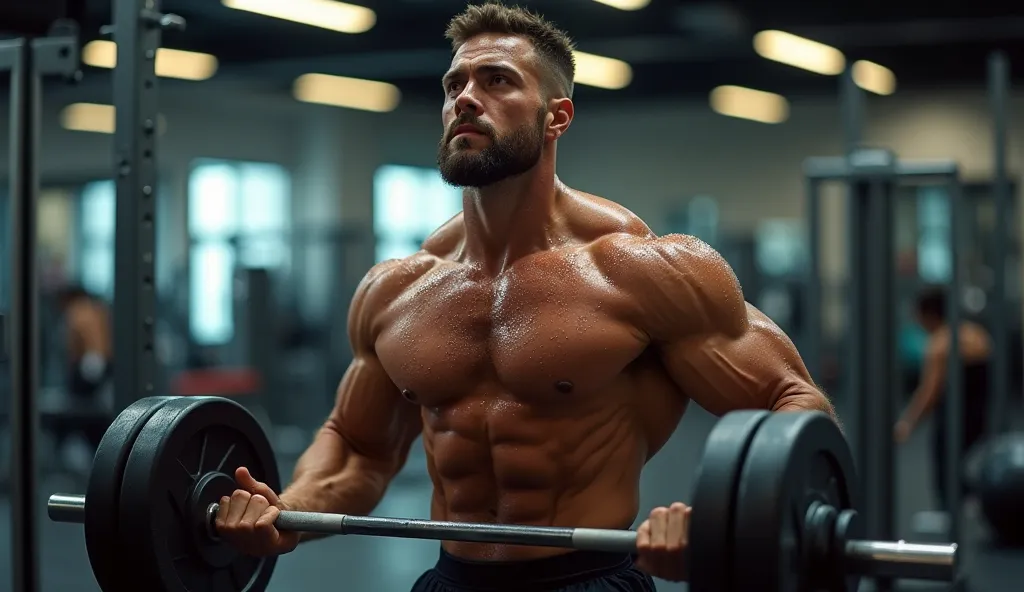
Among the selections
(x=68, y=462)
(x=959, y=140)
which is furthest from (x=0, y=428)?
(x=959, y=140)

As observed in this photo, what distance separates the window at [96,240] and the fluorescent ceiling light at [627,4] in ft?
21.4

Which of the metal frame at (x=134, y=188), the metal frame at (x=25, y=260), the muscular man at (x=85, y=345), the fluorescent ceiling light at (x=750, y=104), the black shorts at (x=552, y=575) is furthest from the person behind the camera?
the fluorescent ceiling light at (x=750, y=104)

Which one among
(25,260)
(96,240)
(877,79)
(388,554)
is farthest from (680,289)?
(96,240)

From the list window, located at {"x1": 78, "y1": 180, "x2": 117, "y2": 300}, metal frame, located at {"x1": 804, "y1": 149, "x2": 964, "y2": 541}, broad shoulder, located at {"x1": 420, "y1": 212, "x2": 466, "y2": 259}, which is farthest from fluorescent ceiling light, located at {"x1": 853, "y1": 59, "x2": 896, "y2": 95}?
broad shoulder, located at {"x1": 420, "y1": 212, "x2": 466, "y2": 259}

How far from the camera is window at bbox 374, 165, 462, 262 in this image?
13.2m

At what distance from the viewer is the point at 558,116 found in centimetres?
200

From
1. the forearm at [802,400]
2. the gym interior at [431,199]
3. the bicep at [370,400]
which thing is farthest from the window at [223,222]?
the forearm at [802,400]

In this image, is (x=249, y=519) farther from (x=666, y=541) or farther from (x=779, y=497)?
(x=779, y=497)

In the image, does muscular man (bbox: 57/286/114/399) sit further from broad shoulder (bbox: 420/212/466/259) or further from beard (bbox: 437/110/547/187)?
beard (bbox: 437/110/547/187)

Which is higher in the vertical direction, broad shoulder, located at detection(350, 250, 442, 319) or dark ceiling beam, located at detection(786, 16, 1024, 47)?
dark ceiling beam, located at detection(786, 16, 1024, 47)

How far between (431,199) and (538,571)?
11963 mm

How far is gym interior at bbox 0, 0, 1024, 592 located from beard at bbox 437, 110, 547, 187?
2.24 feet

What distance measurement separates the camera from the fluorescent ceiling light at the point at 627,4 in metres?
6.78

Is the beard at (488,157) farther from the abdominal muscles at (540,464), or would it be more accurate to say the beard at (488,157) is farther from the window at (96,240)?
the window at (96,240)
